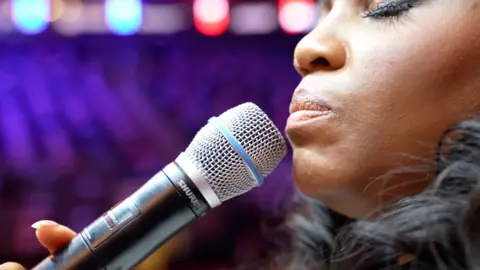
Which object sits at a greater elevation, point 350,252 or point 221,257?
point 350,252

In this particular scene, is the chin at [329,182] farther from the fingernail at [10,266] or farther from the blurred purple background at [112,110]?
the blurred purple background at [112,110]

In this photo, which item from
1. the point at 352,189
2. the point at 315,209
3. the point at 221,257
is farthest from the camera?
the point at 221,257

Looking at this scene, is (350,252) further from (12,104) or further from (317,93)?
(12,104)

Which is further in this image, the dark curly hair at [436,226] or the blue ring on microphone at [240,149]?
the blue ring on microphone at [240,149]

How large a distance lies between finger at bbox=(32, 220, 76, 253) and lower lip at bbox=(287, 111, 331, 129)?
27 cm

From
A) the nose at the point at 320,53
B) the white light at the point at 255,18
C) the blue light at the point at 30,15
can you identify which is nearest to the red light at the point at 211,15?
the white light at the point at 255,18

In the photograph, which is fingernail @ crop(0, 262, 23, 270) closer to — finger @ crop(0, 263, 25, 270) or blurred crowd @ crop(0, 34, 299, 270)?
finger @ crop(0, 263, 25, 270)

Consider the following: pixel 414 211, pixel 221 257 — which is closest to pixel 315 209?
pixel 414 211

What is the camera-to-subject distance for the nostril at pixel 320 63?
2.40 ft

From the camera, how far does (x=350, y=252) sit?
688 mm

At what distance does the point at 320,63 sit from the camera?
2.41ft

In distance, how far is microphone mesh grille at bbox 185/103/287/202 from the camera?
676 mm

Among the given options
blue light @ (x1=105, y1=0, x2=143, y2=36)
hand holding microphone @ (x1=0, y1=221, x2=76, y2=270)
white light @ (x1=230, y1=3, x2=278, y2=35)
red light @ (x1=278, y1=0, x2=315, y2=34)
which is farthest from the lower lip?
blue light @ (x1=105, y1=0, x2=143, y2=36)

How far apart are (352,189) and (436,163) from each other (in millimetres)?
95
